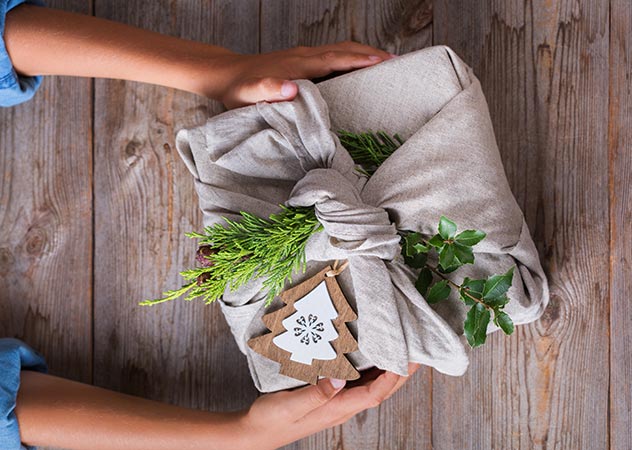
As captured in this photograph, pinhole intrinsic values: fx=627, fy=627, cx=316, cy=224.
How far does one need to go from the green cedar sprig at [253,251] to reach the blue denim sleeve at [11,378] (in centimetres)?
34

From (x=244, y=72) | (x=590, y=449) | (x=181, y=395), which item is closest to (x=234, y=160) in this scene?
(x=244, y=72)

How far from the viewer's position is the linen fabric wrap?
0.75 meters

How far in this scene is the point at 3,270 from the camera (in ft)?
3.42

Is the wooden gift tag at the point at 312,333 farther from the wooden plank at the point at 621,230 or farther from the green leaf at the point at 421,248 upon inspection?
the wooden plank at the point at 621,230

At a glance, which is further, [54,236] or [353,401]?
[54,236]

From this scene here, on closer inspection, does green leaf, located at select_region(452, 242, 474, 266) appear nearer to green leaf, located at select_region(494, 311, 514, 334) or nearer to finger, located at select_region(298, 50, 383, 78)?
green leaf, located at select_region(494, 311, 514, 334)

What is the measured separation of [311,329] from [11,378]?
470 mm

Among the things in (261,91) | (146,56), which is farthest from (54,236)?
(261,91)

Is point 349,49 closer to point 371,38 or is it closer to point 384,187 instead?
point 371,38

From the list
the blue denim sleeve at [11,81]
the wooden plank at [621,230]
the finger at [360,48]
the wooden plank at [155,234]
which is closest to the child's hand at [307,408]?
the wooden plank at [155,234]

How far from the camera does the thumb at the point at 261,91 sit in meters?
0.80

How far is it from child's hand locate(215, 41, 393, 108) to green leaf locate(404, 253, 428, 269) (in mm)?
284

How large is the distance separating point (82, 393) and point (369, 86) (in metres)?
0.63

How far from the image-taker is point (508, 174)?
3.09 ft
